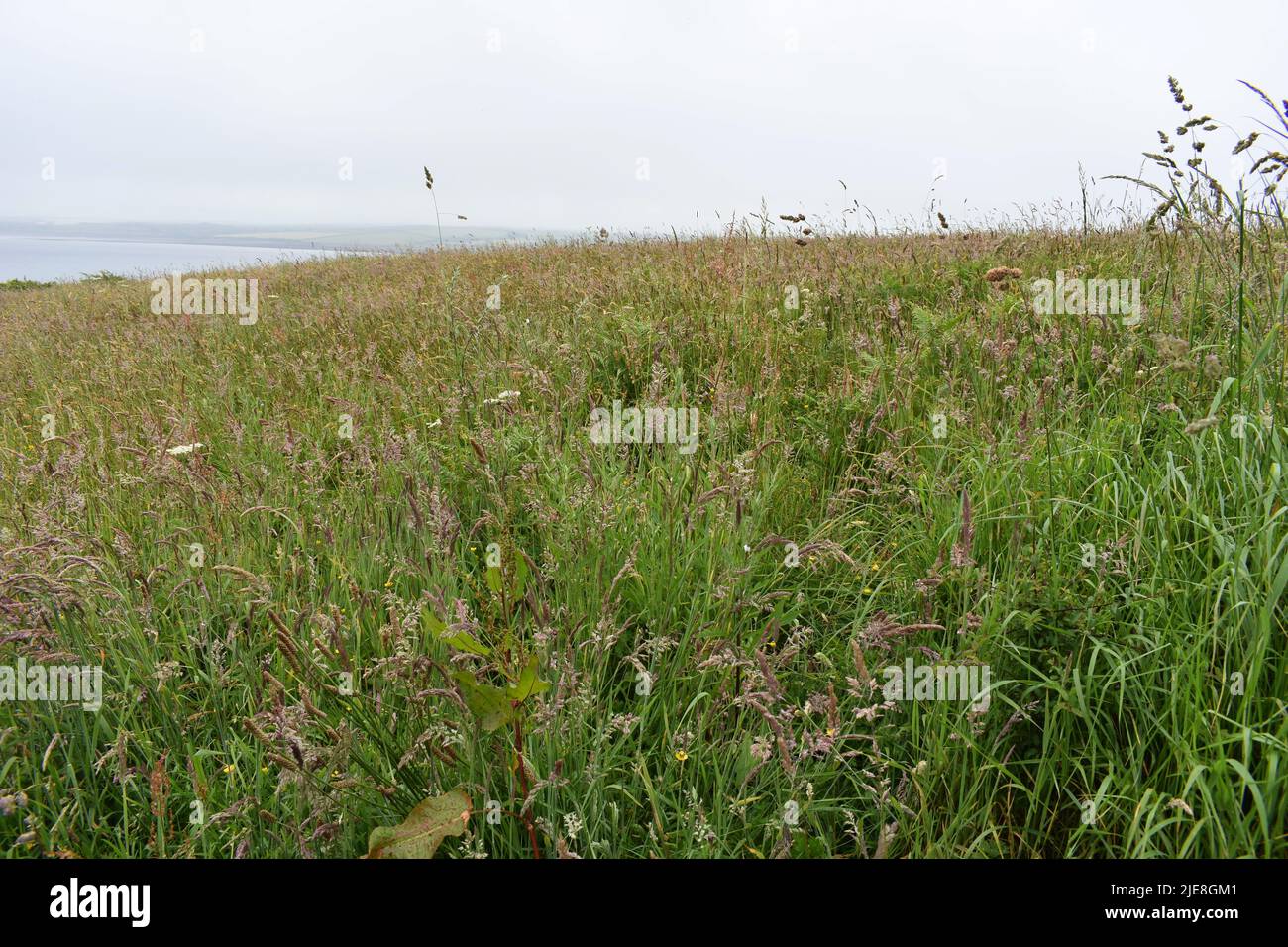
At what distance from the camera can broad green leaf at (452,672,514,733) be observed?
1.39 m

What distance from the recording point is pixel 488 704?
4.62ft

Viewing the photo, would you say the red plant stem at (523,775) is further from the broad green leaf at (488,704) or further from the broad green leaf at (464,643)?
the broad green leaf at (464,643)

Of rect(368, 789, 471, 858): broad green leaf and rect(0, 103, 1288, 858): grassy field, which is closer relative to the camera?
rect(368, 789, 471, 858): broad green leaf

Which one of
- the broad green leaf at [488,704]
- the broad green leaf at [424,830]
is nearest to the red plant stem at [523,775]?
the broad green leaf at [488,704]

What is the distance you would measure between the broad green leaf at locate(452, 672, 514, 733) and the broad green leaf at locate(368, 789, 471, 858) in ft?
0.55

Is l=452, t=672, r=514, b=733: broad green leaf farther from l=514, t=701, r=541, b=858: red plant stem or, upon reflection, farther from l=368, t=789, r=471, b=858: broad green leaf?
l=368, t=789, r=471, b=858: broad green leaf

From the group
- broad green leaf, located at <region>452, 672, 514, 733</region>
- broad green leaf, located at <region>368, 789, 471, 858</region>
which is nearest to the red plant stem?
broad green leaf, located at <region>452, 672, 514, 733</region>

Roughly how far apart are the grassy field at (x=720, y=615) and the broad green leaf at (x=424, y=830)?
0.04 m

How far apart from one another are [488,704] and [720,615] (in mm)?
815

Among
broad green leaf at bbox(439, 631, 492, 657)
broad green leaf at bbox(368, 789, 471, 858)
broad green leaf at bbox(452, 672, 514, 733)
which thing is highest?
broad green leaf at bbox(439, 631, 492, 657)

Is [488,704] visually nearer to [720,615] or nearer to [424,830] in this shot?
[424,830]

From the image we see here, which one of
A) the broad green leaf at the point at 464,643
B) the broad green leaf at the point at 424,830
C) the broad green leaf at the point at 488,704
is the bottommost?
the broad green leaf at the point at 424,830

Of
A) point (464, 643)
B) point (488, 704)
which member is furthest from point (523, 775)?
point (464, 643)

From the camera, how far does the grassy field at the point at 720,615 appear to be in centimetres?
158
